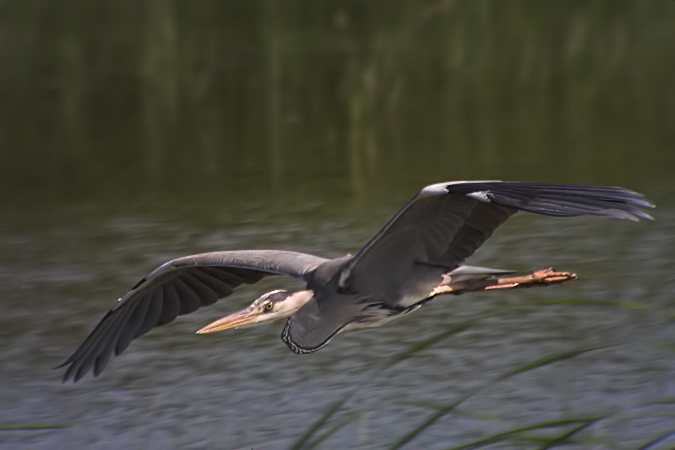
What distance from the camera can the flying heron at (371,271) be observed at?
374 cm

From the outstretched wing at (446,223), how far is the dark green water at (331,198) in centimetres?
38

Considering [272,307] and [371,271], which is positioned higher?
[371,271]

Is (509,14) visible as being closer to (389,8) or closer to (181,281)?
(389,8)

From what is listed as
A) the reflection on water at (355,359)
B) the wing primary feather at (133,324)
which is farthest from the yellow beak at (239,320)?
the reflection on water at (355,359)

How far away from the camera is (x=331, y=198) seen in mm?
11438

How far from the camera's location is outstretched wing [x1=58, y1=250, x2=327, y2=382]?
4883mm

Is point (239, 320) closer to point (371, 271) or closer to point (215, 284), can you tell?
point (215, 284)

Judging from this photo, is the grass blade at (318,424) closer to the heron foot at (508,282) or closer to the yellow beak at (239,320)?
the heron foot at (508,282)

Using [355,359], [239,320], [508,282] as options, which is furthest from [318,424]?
[355,359]

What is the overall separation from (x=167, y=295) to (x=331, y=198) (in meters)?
6.17

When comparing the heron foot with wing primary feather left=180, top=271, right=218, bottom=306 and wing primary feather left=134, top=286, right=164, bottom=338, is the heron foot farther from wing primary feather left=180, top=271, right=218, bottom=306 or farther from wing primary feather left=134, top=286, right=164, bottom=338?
→ wing primary feather left=134, top=286, right=164, bottom=338

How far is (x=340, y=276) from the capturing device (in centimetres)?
450

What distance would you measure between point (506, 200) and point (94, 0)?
31.4m

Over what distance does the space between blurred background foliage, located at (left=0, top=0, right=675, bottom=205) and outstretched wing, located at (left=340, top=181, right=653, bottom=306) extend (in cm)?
708
